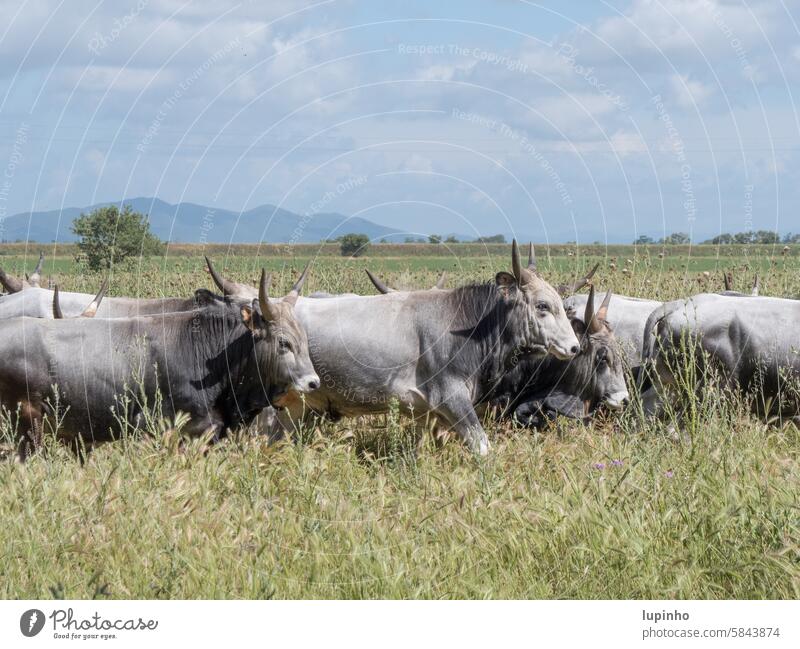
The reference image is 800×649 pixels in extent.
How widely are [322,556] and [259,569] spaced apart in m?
0.39

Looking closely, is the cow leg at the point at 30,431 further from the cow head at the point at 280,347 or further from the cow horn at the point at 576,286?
the cow horn at the point at 576,286

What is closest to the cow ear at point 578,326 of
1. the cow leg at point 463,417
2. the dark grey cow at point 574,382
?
the dark grey cow at point 574,382

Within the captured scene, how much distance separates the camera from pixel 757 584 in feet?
18.4

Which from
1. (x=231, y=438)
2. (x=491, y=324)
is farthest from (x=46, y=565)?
(x=491, y=324)

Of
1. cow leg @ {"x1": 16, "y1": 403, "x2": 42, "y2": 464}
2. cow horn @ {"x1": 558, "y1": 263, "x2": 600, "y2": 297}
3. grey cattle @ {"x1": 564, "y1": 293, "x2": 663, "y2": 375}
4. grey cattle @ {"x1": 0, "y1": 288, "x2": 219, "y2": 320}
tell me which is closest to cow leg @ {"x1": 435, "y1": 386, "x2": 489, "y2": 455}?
cow horn @ {"x1": 558, "y1": 263, "x2": 600, "y2": 297}

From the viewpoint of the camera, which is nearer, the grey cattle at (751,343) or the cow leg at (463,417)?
the cow leg at (463,417)

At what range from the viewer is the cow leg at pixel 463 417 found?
9078 mm

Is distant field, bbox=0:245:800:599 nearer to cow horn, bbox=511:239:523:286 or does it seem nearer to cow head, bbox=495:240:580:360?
cow head, bbox=495:240:580:360

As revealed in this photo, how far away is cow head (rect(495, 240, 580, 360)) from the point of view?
941 centimetres

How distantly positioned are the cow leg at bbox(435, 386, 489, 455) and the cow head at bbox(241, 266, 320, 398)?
130cm

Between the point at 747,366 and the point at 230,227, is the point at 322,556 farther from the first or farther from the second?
the point at 747,366

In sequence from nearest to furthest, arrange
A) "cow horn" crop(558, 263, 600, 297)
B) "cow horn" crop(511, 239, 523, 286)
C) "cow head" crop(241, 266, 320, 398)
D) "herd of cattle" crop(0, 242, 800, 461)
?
"herd of cattle" crop(0, 242, 800, 461) < "cow head" crop(241, 266, 320, 398) < "cow horn" crop(511, 239, 523, 286) < "cow horn" crop(558, 263, 600, 297)

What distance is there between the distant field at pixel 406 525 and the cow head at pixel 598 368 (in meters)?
2.24

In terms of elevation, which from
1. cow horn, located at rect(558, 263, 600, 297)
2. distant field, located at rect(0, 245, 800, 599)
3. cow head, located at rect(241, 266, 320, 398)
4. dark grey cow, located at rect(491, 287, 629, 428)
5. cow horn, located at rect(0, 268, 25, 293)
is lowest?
distant field, located at rect(0, 245, 800, 599)
